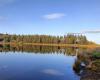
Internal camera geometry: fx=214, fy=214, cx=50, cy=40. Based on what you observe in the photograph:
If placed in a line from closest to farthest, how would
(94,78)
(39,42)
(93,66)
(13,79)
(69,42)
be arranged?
(94,78) < (13,79) < (93,66) < (69,42) < (39,42)

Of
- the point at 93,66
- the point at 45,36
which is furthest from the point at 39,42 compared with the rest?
the point at 93,66

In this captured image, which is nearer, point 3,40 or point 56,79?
point 56,79

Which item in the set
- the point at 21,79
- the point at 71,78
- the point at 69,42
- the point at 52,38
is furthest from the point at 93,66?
the point at 52,38

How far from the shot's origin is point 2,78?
92.5ft

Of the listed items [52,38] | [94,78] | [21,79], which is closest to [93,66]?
[94,78]

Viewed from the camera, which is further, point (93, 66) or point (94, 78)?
point (93, 66)

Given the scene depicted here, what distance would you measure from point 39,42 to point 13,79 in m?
167

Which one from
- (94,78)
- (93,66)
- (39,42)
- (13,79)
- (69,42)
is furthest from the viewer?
(39,42)

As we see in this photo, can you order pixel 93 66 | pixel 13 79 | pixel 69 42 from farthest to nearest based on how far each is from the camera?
pixel 69 42 < pixel 93 66 < pixel 13 79

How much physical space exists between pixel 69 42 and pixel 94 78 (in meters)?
158

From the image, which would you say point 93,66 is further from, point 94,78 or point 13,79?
point 13,79

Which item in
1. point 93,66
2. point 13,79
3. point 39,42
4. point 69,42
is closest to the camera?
point 13,79

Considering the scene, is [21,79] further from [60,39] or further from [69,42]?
[60,39]

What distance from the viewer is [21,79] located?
91.7 feet
